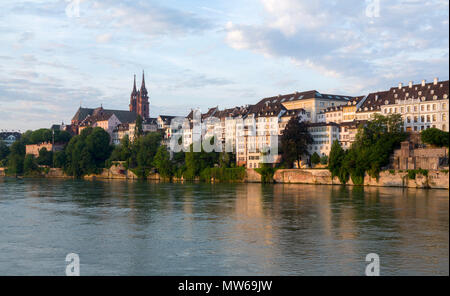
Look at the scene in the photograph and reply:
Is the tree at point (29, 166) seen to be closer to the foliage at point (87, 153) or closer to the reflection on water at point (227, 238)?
the foliage at point (87, 153)

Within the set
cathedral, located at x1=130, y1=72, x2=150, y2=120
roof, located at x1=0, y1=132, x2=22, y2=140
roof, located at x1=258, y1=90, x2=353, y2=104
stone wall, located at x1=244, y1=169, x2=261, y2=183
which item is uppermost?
cathedral, located at x1=130, y1=72, x2=150, y2=120

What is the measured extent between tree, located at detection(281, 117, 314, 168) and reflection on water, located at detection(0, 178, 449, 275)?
3252cm

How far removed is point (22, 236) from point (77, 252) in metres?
4.96

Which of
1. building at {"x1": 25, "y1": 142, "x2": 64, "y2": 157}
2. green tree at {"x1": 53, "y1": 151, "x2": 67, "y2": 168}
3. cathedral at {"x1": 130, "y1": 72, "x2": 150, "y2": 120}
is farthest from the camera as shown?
cathedral at {"x1": 130, "y1": 72, "x2": 150, "y2": 120}

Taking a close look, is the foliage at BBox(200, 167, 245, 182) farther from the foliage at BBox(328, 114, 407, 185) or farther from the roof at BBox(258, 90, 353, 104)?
the roof at BBox(258, 90, 353, 104)

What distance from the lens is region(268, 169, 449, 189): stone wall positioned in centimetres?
5269

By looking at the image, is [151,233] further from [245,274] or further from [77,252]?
[245,274]

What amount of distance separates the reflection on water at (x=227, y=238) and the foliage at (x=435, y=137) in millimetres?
21755

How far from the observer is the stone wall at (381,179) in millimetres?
52688

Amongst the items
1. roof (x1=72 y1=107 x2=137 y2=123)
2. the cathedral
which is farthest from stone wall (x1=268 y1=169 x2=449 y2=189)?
the cathedral
